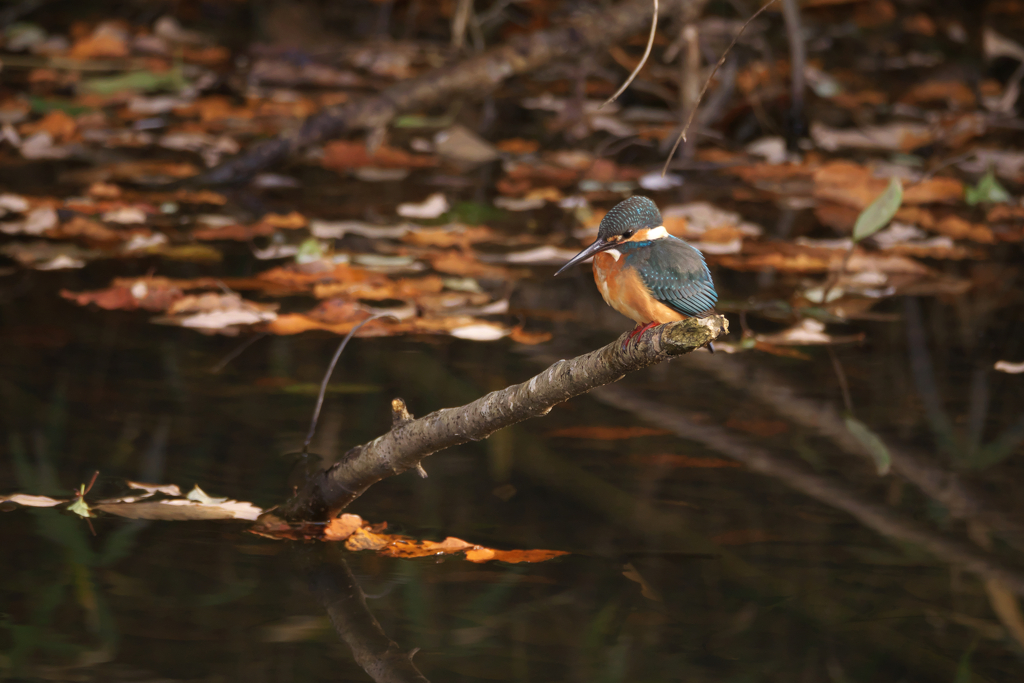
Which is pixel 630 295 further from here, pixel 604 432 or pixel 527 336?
pixel 527 336

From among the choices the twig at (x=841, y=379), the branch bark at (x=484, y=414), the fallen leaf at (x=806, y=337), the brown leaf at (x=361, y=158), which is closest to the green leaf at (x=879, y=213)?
Result: the twig at (x=841, y=379)

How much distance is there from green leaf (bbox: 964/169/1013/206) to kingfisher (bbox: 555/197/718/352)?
300 cm

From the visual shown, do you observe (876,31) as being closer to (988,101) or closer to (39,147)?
(988,101)

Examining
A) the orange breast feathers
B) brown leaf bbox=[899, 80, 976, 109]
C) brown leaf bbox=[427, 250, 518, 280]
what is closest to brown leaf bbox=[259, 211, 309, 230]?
brown leaf bbox=[427, 250, 518, 280]

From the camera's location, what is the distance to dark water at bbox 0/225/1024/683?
1555mm

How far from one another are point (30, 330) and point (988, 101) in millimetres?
4928

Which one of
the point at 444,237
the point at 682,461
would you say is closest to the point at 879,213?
the point at 682,461

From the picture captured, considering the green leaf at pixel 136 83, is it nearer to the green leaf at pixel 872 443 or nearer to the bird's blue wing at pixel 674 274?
the green leaf at pixel 872 443

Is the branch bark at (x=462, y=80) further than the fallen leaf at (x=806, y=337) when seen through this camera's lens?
Yes

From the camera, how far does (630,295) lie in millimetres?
1262

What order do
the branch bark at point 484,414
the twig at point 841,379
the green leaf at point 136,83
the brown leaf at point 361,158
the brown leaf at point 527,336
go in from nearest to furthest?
the branch bark at point 484,414 → the twig at point 841,379 → the brown leaf at point 527,336 → the brown leaf at point 361,158 → the green leaf at point 136,83

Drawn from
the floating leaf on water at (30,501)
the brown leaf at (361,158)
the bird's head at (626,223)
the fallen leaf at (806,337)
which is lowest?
the floating leaf on water at (30,501)

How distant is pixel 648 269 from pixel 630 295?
43mm

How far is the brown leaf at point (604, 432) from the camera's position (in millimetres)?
2312
